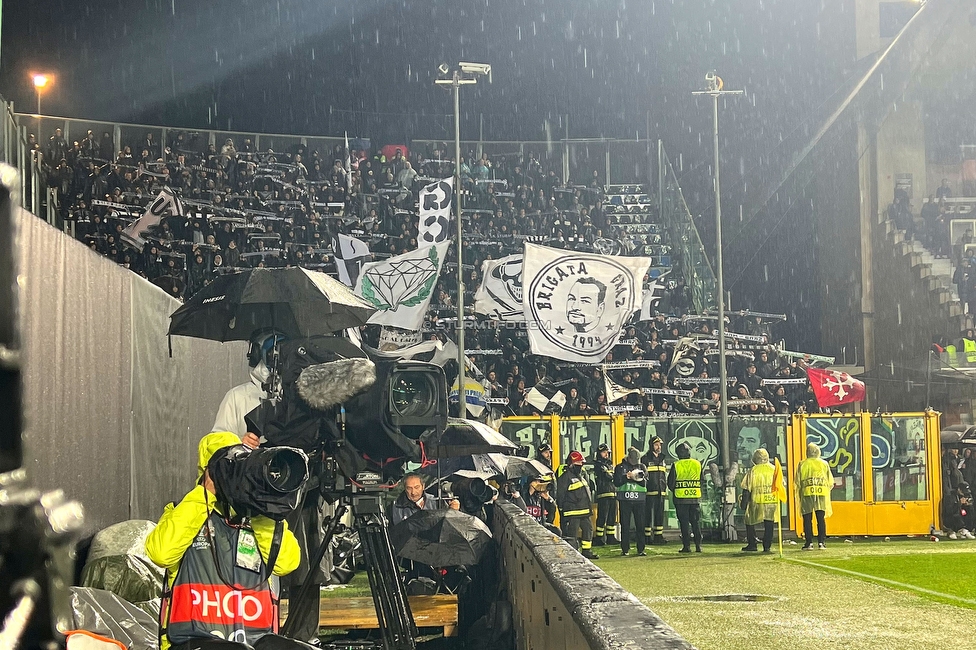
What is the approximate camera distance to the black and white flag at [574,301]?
90.4ft

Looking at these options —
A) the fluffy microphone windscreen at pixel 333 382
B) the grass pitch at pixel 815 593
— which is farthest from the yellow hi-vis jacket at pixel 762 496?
the fluffy microphone windscreen at pixel 333 382

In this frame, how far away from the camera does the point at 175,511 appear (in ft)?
14.8

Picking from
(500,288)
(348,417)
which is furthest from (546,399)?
(348,417)

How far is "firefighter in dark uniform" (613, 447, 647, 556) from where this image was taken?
69.6 ft

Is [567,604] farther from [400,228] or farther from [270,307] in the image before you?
[400,228]

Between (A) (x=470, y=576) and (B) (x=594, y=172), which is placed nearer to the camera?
(A) (x=470, y=576)

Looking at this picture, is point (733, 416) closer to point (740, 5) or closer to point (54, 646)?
point (740, 5)

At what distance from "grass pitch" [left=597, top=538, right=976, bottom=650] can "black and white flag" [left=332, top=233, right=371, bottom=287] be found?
1072 centimetres

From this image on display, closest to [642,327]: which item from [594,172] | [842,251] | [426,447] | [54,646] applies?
[594,172]

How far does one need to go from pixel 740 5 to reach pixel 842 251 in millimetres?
8849

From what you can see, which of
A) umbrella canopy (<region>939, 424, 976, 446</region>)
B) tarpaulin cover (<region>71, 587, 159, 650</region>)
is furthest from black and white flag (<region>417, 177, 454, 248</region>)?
tarpaulin cover (<region>71, 587, 159, 650</region>)

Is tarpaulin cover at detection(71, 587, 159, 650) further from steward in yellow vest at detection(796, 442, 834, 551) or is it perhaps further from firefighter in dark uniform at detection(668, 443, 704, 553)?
steward in yellow vest at detection(796, 442, 834, 551)

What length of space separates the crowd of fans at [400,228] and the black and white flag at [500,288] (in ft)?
1.45

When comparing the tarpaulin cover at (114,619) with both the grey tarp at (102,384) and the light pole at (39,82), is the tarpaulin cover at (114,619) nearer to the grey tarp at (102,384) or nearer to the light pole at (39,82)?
the grey tarp at (102,384)
